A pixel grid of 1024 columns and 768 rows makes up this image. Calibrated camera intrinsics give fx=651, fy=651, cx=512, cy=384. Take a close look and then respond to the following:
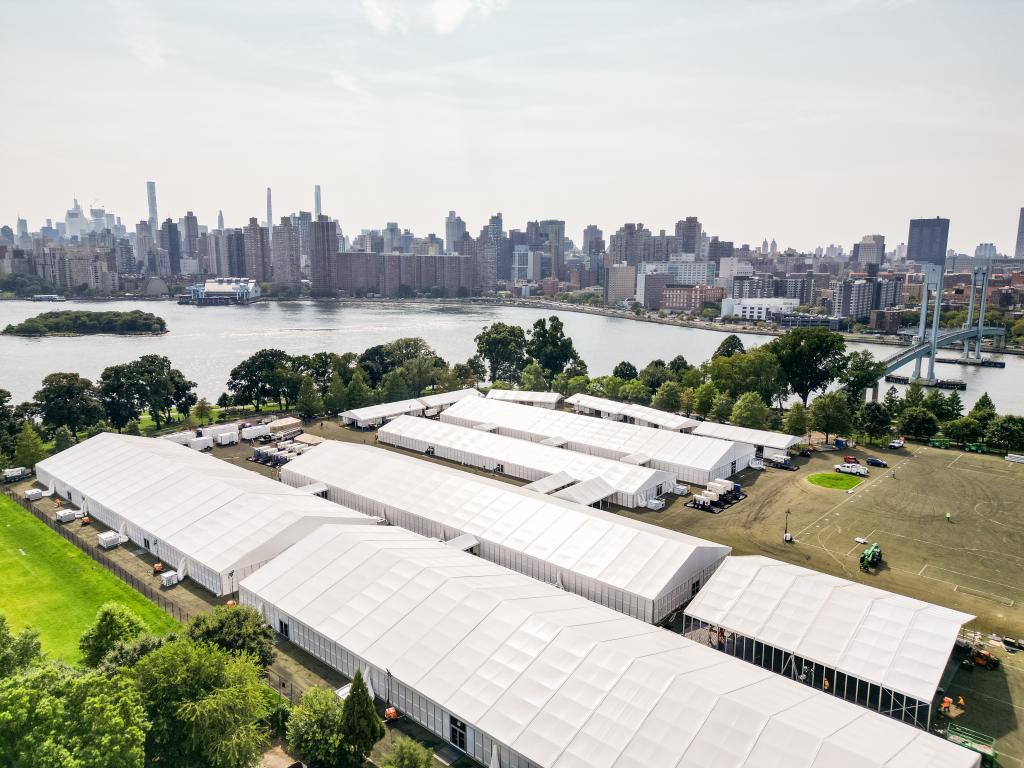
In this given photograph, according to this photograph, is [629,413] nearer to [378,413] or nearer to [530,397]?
[530,397]

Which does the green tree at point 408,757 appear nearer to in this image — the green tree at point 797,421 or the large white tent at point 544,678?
the large white tent at point 544,678

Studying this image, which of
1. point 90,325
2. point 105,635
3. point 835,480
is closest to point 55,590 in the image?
point 105,635

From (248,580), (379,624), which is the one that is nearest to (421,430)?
(248,580)

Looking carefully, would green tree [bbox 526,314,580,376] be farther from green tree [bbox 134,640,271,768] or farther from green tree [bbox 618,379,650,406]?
green tree [bbox 134,640,271,768]

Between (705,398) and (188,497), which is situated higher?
(705,398)

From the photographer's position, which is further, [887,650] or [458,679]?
[887,650]

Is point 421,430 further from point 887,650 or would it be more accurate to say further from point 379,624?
point 887,650

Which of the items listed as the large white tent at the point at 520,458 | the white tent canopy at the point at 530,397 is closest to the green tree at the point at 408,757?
the large white tent at the point at 520,458
